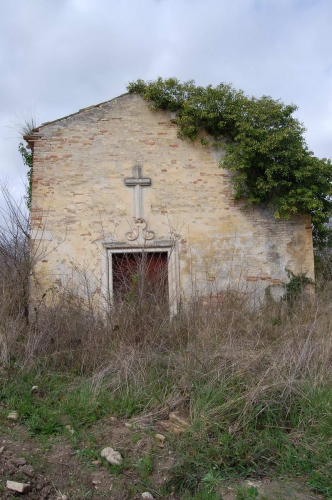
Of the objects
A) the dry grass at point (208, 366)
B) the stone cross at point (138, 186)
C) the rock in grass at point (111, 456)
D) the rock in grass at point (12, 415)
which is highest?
the stone cross at point (138, 186)

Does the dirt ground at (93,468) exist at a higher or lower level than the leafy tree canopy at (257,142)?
lower

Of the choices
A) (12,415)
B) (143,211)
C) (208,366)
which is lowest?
(12,415)

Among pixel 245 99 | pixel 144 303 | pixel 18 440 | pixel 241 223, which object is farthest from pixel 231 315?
pixel 245 99

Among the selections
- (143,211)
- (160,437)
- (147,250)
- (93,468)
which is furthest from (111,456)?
(143,211)

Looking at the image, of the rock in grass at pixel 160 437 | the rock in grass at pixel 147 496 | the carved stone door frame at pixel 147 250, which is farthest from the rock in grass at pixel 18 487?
the carved stone door frame at pixel 147 250

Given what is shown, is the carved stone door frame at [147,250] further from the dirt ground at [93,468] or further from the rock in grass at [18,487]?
the rock in grass at [18,487]

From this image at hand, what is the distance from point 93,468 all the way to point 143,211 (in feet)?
21.5

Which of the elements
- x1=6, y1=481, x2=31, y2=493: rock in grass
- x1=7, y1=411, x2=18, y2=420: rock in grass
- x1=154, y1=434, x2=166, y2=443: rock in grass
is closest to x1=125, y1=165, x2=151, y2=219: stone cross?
x1=7, y1=411, x2=18, y2=420: rock in grass

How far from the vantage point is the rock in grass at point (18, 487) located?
3.49 metres

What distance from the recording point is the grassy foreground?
380cm

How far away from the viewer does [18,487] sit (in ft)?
11.5

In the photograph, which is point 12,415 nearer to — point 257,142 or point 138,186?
point 138,186

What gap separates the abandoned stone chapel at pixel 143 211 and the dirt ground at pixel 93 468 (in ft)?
17.3

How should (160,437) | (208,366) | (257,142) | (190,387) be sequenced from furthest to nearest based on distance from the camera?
(257,142), (208,366), (190,387), (160,437)
